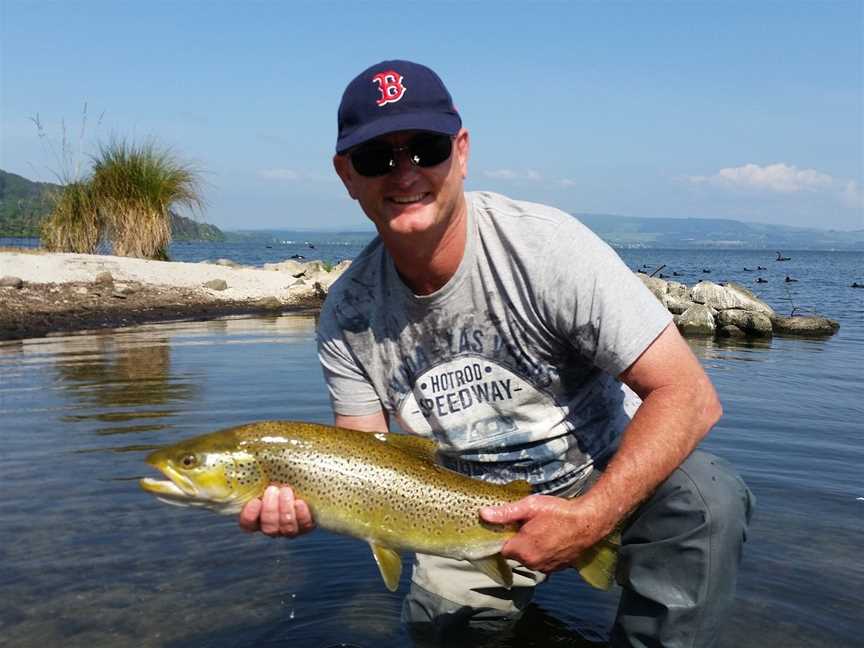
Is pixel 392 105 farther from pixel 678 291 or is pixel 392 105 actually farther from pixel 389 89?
pixel 678 291

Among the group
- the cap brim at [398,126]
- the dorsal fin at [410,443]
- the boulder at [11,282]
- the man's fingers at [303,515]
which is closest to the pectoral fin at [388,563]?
the man's fingers at [303,515]

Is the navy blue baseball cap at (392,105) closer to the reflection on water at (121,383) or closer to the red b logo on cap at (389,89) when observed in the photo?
the red b logo on cap at (389,89)

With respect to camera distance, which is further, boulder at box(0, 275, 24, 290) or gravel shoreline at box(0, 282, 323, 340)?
boulder at box(0, 275, 24, 290)

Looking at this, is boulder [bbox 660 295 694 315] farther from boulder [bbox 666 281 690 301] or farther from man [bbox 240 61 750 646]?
man [bbox 240 61 750 646]

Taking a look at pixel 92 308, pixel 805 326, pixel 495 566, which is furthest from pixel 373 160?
pixel 805 326

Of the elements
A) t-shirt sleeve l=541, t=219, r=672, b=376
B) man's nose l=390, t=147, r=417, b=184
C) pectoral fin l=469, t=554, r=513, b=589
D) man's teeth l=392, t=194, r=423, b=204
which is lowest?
pectoral fin l=469, t=554, r=513, b=589

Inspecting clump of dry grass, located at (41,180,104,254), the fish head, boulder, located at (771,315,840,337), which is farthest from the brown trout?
clump of dry grass, located at (41,180,104,254)
